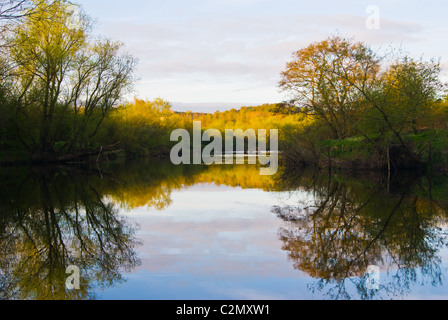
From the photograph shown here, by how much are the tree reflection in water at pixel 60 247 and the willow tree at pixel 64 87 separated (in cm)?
1879

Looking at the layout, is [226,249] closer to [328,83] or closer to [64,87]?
[328,83]

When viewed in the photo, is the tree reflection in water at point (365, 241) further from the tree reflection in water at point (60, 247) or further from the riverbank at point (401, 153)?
the riverbank at point (401, 153)

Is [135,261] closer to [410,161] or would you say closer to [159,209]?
[159,209]

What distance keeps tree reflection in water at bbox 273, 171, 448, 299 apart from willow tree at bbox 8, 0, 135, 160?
2244cm

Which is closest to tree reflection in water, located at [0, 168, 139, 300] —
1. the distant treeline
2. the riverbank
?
the distant treeline

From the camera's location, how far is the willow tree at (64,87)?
26359 mm

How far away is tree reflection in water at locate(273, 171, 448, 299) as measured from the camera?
430cm

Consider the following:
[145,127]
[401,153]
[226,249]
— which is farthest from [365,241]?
[145,127]

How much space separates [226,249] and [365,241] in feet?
6.88

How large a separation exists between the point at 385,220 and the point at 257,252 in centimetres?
324

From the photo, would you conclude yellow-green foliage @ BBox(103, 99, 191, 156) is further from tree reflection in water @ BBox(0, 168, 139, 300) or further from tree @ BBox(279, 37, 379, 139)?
tree reflection in water @ BBox(0, 168, 139, 300)
